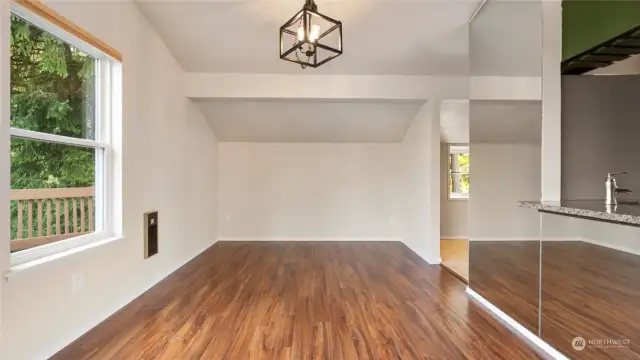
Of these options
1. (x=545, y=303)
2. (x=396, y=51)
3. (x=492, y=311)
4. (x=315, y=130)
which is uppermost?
(x=396, y=51)

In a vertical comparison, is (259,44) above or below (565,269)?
above

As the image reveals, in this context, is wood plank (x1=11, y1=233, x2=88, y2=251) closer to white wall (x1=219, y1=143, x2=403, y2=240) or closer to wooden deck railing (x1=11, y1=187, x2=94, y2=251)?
wooden deck railing (x1=11, y1=187, x2=94, y2=251)

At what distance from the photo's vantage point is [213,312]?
286cm

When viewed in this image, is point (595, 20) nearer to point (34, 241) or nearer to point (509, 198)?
point (509, 198)

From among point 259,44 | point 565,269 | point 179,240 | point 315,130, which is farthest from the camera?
point 315,130

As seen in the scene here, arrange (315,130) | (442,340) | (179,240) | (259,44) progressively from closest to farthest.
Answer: (442,340)
(259,44)
(179,240)
(315,130)

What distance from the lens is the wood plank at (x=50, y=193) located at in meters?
2.09

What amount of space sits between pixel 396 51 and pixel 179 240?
3.47 metres

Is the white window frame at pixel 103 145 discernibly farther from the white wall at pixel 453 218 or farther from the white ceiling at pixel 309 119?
the white wall at pixel 453 218

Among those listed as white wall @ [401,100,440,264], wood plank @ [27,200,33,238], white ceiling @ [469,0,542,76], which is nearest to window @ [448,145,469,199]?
white wall @ [401,100,440,264]

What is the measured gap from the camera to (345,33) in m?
3.68

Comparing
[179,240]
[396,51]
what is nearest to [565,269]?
[396,51]

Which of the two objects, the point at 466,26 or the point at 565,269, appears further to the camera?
the point at 466,26

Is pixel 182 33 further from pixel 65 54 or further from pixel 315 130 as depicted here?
pixel 315 130
